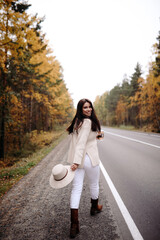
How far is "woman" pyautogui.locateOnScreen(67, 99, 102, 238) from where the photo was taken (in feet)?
6.81

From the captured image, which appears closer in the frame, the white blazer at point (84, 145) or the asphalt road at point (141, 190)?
the white blazer at point (84, 145)

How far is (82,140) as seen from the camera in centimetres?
211

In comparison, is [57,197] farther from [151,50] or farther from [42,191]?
[151,50]

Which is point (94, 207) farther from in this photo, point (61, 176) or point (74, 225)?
point (61, 176)

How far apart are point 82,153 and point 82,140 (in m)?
0.21

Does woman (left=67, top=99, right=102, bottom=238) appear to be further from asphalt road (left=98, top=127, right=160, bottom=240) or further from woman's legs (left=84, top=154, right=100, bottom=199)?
asphalt road (left=98, top=127, right=160, bottom=240)

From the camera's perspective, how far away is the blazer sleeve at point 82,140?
2.04m

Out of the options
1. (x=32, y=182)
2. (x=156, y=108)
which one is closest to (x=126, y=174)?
(x=32, y=182)

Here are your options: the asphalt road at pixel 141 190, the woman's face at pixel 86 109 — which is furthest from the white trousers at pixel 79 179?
the asphalt road at pixel 141 190

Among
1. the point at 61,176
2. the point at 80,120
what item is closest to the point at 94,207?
the point at 61,176

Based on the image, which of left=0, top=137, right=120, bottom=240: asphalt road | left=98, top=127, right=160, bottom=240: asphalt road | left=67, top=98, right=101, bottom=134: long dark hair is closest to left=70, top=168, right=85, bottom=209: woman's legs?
left=0, top=137, right=120, bottom=240: asphalt road

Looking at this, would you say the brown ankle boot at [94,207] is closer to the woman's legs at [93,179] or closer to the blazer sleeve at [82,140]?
the woman's legs at [93,179]

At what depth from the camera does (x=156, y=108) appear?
20.5 metres

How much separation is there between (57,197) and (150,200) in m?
2.20
